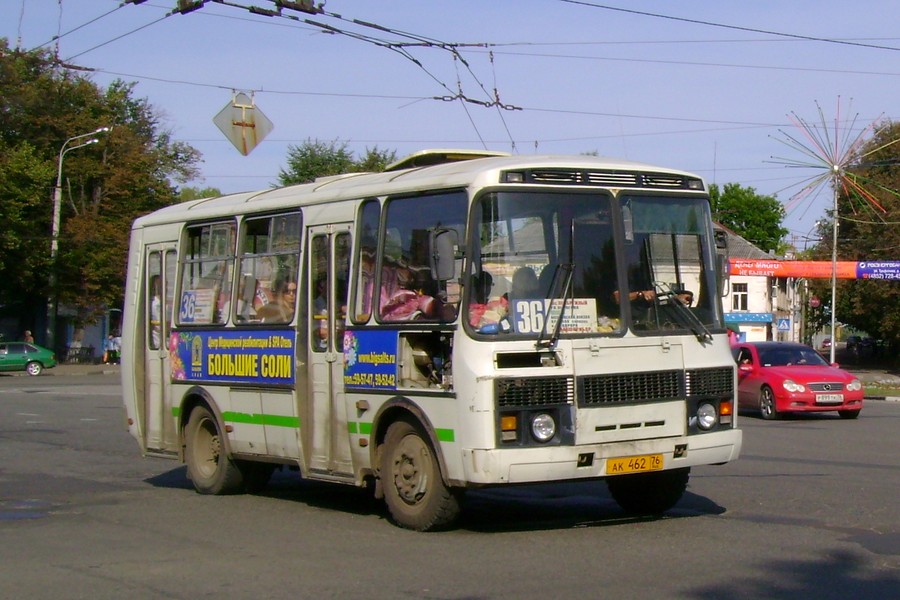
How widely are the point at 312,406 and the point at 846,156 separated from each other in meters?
35.4

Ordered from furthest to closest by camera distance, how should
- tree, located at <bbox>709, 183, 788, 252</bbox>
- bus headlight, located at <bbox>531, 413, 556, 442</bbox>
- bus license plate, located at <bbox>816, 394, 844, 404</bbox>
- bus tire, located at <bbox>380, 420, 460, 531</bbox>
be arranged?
tree, located at <bbox>709, 183, 788, 252</bbox> → bus license plate, located at <bbox>816, 394, 844, 404</bbox> → bus tire, located at <bbox>380, 420, 460, 531</bbox> → bus headlight, located at <bbox>531, 413, 556, 442</bbox>

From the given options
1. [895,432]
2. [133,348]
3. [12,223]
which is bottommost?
[895,432]

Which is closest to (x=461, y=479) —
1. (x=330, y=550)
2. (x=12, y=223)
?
(x=330, y=550)

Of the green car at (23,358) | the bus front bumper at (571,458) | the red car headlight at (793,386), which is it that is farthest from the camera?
the green car at (23,358)

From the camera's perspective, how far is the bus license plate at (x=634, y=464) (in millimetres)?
9789

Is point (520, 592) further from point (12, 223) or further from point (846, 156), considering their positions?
point (12, 223)

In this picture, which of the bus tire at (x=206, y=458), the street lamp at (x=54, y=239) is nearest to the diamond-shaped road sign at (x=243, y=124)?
the bus tire at (x=206, y=458)

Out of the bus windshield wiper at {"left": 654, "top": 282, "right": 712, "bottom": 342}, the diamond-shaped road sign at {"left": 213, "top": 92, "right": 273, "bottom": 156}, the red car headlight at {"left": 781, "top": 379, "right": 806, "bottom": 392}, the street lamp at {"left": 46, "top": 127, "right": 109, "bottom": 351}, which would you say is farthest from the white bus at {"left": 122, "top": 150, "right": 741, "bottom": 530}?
the street lamp at {"left": 46, "top": 127, "right": 109, "bottom": 351}

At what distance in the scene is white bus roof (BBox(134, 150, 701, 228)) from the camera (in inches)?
394

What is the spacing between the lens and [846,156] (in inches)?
1697

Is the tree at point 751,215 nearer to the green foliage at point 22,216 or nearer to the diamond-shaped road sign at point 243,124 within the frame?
the green foliage at point 22,216

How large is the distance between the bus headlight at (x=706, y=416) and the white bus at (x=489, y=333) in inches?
0.6

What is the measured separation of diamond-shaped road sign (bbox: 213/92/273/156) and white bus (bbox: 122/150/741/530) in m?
7.92

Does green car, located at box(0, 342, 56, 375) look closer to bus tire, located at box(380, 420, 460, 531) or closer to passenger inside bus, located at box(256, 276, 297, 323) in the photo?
passenger inside bus, located at box(256, 276, 297, 323)
